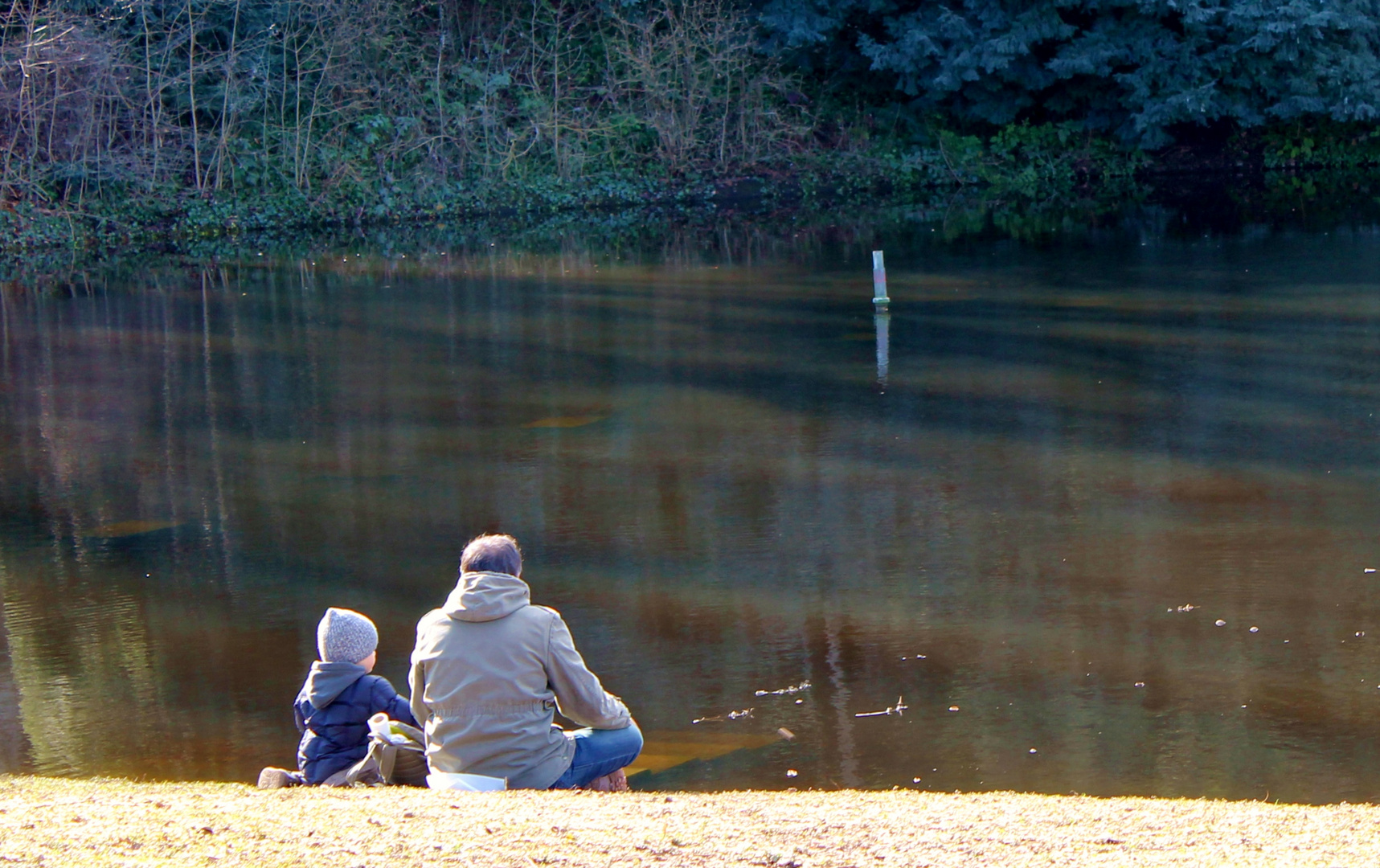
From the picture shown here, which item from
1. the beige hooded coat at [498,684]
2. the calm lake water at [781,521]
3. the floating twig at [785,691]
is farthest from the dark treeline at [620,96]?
the beige hooded coat at [498,684]

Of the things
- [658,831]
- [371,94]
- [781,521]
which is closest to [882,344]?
[781,521]

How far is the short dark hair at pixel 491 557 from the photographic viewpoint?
16.6 ft

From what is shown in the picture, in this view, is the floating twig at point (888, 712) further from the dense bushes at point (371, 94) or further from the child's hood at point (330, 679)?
the dense bushes at point (371, 94)

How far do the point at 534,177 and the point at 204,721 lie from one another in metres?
26.5

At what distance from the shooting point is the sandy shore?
172 inches

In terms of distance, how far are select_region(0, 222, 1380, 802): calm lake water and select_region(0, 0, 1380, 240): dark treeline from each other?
41.1ft

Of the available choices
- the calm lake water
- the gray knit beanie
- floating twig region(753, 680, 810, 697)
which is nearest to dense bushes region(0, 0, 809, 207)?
the calm lake water

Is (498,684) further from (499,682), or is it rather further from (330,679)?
(330,679)

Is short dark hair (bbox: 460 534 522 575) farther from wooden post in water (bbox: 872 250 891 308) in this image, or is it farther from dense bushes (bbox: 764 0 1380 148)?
dense bushes (bbox: 764 0 1380 148)

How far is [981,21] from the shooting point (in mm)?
32562

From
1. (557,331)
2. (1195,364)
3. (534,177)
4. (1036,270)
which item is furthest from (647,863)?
(534,177)

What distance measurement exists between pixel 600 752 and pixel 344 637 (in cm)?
101

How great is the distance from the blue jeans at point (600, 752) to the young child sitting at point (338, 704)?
0.62 meters

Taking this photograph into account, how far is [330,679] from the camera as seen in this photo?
5.30m
